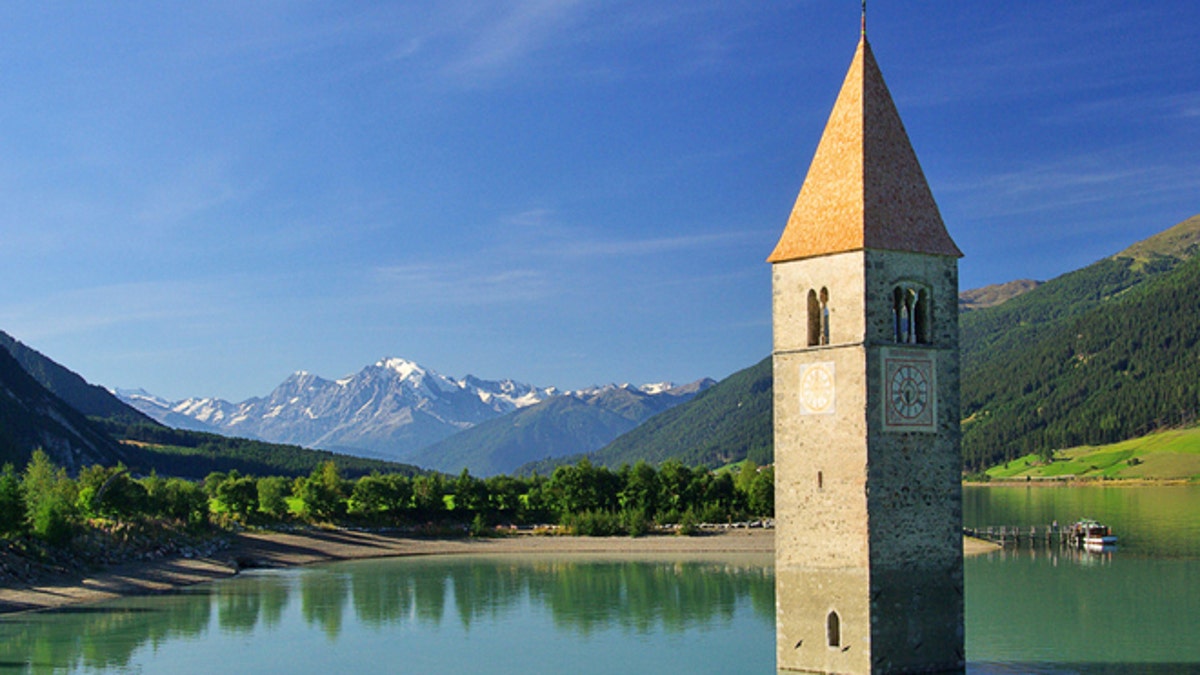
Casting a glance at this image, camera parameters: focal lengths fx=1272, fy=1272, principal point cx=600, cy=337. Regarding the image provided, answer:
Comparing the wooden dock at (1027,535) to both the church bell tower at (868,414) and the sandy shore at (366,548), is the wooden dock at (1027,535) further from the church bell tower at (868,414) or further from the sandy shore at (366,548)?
the church bell tower at (868,414)

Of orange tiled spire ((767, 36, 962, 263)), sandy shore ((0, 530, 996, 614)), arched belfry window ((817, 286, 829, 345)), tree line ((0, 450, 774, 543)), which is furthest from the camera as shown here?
tree line ((0, 450, 774, 543))

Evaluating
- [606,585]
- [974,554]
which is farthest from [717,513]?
[606,585]

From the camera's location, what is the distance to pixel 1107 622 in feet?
193

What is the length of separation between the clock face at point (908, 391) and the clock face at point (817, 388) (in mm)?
1611

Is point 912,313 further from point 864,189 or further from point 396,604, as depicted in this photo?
point 396,604

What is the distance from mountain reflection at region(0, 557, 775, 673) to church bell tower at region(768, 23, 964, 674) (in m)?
23.9

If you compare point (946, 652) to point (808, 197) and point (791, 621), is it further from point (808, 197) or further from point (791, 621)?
point (808, 197)

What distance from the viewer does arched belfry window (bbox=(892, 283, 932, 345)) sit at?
38.3 metres

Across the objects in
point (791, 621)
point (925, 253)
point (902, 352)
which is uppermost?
point (925, 253)

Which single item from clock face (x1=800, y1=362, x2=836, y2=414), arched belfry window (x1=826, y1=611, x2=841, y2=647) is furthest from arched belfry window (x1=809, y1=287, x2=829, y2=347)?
arched belfry window (x1=826, y1=611, x2=841, y2=647)

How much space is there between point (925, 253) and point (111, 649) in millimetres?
39896

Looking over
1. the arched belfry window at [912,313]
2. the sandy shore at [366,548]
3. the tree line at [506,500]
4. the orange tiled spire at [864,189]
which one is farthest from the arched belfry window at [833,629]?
the tree line at [506,500]

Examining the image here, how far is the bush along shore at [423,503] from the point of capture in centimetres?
10138

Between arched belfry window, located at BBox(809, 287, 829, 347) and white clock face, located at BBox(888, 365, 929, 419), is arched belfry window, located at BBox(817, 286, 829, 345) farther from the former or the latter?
white clock face, located at BBox(888, 365, 929, 419)
